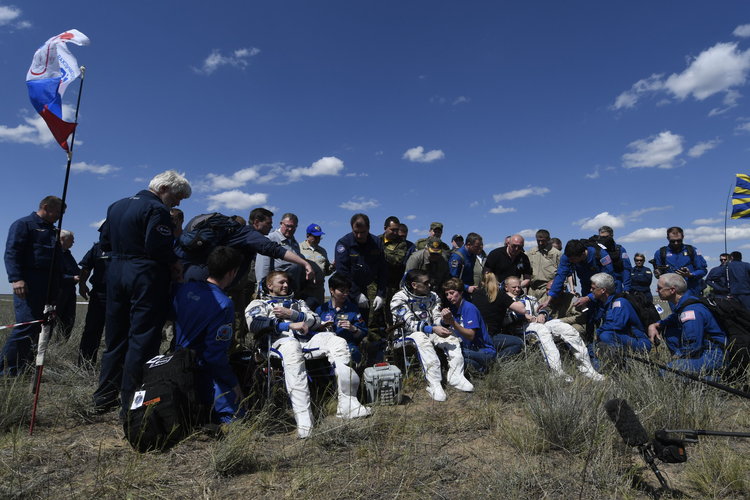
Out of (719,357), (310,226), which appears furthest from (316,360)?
(719,357)

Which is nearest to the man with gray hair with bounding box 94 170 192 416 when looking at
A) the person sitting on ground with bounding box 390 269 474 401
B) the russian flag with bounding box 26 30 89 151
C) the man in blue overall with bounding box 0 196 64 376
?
the russian flag with bounding box 26 30 89 151

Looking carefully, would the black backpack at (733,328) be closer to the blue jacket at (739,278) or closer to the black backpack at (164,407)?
the black backpack at (164,407)

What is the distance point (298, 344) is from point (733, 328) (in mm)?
4297

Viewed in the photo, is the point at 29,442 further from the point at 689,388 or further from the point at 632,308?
the point at 632,308

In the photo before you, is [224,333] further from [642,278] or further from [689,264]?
[642,278]

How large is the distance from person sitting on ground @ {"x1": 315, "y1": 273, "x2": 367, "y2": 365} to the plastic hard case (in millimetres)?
Result: 486

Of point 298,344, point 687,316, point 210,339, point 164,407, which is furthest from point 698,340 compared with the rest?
point 164,407

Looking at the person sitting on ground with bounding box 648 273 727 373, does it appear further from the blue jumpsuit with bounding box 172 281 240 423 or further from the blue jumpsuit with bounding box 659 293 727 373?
the blue jumpsuit with bounding box 172 281 240 423

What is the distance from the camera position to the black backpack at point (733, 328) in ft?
13.3

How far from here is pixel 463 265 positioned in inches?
277

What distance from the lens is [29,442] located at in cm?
293

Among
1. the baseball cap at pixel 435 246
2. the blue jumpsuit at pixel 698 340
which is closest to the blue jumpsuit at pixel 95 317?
the baseball cap at pixel 435 246

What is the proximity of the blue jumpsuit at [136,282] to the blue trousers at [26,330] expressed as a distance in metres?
1.36

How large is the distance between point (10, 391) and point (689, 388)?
5.55m
